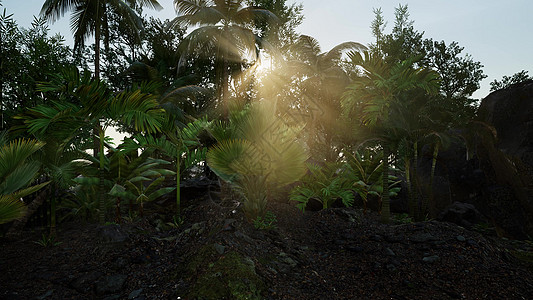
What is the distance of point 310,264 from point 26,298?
390 centimetres

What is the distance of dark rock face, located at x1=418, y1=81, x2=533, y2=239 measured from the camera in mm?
8172

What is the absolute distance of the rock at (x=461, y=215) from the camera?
8.30m

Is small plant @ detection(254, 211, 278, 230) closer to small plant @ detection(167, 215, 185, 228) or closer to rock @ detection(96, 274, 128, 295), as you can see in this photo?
small plant @ detection(167, 215, 185, 228)

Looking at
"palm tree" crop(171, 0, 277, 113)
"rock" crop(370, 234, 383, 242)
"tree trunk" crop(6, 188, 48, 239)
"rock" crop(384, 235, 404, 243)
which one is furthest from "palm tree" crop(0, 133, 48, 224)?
"palm tree" crop(171, 0, 277, 113)

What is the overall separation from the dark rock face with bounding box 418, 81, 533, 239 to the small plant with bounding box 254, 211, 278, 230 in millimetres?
5952

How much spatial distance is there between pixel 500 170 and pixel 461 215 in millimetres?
1809

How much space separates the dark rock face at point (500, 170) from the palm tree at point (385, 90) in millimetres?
2591

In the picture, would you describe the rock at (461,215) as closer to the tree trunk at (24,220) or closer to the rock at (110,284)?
the rock at (110,284)

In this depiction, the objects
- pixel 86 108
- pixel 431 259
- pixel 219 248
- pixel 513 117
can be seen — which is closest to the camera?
pixel 219 248

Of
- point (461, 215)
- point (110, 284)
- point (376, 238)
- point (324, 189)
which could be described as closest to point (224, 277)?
point (110, 284)

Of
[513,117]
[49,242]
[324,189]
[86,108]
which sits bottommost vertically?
[49,242]

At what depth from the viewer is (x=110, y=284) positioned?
13.2 feet

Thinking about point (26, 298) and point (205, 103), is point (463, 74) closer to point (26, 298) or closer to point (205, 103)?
point (205, 103)

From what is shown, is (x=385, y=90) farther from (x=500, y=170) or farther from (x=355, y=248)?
(x=500, y=170)
